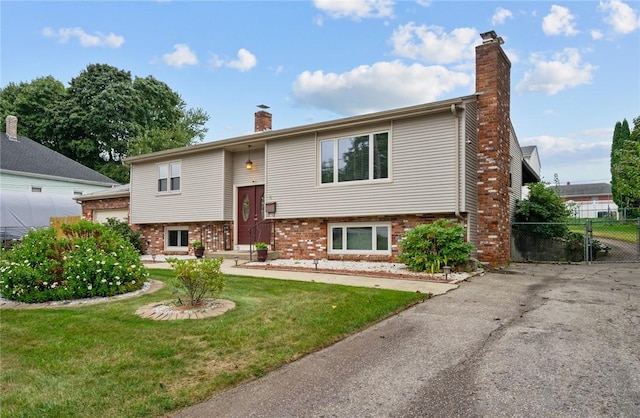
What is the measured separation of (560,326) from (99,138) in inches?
1415

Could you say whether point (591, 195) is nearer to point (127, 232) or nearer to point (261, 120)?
point (261, 120)

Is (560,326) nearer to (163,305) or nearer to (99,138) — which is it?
(163,305)

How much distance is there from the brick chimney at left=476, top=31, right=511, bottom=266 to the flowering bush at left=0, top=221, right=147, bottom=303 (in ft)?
26.5

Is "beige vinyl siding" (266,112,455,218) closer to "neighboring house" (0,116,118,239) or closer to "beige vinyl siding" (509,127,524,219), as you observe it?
"beige vinyl siding" (509,127,524,219)

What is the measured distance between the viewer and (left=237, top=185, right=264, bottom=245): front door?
13.6 metres

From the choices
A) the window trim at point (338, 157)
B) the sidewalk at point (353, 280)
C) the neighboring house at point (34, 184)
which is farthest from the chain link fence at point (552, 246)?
the neighboring house at point (34, 184)

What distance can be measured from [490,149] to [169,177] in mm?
11505

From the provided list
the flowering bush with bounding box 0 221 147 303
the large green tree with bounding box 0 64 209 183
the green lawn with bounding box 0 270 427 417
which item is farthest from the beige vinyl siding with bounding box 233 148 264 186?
the large green tree with bounding box 0 64 209 183

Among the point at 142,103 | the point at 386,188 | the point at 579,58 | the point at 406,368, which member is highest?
the point at 142,103

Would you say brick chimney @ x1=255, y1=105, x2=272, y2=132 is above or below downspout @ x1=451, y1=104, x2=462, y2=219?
above

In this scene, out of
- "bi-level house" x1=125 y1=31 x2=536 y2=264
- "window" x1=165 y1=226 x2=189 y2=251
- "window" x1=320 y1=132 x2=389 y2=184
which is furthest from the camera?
"window" x1=165 y1=226 x2=189 y2=251

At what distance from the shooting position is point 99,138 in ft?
107

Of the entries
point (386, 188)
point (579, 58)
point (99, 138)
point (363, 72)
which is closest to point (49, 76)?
point (99, 138)

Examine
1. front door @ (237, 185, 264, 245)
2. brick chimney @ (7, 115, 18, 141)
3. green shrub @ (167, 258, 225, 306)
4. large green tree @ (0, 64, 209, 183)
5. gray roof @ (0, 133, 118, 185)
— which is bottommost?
green shrub @ (167, 258, 225, 306)
